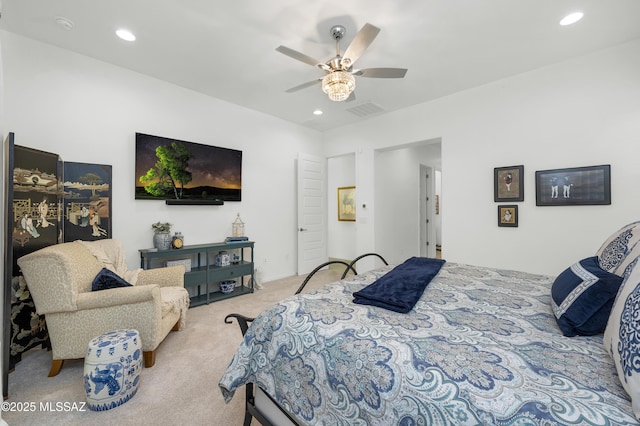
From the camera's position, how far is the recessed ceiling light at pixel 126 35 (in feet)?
8.60

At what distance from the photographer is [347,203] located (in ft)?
20.8

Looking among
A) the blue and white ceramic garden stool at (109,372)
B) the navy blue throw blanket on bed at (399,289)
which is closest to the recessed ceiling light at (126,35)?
the blue and white ceramic garden stool at (109,372)

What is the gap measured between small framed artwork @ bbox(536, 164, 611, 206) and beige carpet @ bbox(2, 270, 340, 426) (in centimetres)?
384

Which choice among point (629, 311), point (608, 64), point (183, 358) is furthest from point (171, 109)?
point (608, 64)

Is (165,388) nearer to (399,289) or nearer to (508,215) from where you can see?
(399,289)

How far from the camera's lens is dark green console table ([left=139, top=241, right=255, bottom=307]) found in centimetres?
342

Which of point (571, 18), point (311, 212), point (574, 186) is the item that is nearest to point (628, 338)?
point (571, 18)

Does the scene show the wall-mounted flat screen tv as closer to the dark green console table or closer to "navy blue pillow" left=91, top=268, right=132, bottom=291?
the dark green console table

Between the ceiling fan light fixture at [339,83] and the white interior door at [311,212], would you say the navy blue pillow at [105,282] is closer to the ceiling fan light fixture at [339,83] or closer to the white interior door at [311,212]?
the ceiling fan light fixture at [339,83]

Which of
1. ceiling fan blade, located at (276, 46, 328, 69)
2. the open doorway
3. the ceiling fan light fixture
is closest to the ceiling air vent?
the open doorway

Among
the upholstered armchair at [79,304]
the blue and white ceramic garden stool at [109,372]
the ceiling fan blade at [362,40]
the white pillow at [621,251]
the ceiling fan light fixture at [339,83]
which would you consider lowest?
the blue and white ceramic garden stool at [109,372]

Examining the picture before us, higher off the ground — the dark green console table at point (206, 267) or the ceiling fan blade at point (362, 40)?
the ceiling fan blade at point (362, 40)

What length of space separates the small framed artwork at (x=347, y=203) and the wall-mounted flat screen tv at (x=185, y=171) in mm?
2717

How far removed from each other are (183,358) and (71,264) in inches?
45.4
